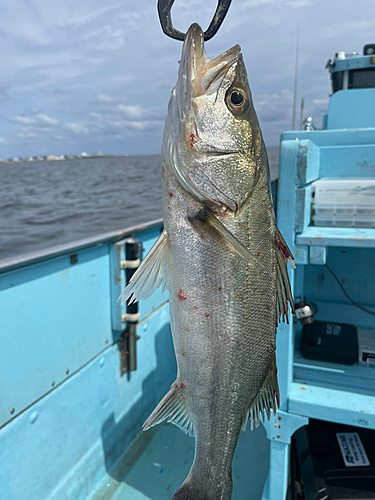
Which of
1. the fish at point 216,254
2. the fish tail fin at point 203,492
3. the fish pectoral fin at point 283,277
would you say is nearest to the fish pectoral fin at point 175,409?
the fish at point 216,254

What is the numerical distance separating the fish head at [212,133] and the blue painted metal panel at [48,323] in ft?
5.04

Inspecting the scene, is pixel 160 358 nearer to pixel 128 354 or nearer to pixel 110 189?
pixel 128 354

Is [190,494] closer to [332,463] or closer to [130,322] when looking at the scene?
[332,463]

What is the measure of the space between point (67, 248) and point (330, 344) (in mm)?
2236

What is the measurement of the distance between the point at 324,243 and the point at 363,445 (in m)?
1.95

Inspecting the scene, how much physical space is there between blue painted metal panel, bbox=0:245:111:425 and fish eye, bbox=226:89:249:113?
5.74 feet

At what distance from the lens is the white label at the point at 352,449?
9.80 ft

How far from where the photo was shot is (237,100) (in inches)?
61.6

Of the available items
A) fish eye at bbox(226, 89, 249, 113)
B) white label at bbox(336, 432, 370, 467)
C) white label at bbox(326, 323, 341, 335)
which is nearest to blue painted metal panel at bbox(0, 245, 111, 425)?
fish eye at bbox(226, 89, 249, 113)

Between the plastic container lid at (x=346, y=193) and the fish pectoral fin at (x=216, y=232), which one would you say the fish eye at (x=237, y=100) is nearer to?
the fish pectoral fin at (x=216, y=232)

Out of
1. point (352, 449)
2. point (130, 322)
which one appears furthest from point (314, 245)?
point (130, 322)

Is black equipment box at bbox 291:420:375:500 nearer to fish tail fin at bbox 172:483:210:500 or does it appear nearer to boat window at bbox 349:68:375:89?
fish tail fin at bbox 172:483:210:500

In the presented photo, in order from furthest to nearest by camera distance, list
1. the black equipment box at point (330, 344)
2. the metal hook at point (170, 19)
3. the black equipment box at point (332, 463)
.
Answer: the black equipment box at point (330, 344) < the black equipment box at point (332, 463) < the metal hook at point (170, 19)

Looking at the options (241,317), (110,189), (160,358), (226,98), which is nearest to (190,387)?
(241,317)
